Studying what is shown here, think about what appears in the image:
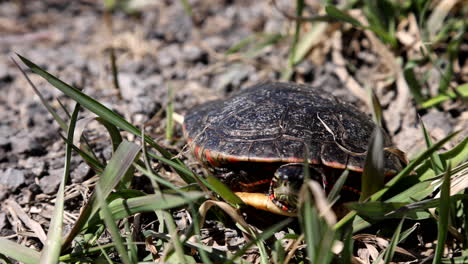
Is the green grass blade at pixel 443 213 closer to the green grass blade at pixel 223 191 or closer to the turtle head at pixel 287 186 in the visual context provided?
the turtle head at pixel 287 186

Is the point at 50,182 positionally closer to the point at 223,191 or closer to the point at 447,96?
the point at 223,191

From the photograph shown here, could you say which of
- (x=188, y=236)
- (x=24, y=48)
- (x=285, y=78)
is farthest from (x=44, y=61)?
(x=188, y=236)

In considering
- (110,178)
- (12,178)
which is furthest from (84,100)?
(12,178)

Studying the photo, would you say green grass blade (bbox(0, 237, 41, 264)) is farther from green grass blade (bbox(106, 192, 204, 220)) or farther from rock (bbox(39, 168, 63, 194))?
rock (bbox(39, 168, 63, 194))

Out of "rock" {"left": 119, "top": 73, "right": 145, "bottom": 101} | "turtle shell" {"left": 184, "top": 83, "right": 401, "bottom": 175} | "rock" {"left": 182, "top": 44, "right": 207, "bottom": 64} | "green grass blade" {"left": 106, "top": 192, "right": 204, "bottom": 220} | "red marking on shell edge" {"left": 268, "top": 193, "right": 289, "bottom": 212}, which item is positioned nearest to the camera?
"green grass blade" {"left": 106, "top": 192, "right": 204, "bottom": 220}

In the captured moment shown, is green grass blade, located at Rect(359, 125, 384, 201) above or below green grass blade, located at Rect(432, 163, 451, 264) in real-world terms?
above

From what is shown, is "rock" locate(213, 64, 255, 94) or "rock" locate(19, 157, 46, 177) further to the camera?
"rock" locate(213, 64, 255, 94)

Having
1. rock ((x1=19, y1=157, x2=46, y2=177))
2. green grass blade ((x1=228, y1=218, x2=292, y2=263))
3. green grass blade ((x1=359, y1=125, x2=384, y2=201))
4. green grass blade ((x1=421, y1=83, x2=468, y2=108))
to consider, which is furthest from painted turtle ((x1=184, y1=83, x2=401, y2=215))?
rock ((x1=19, y1=157, x2=46, y2=177))

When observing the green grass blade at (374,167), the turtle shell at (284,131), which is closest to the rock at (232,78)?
the turtle shell at (284,131)
